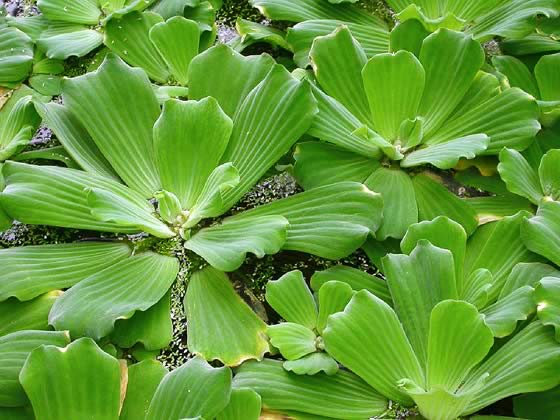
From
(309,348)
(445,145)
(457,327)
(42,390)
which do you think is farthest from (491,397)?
(42,390)

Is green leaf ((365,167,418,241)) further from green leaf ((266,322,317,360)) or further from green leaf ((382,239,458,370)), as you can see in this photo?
green leaf ((266,322,317,360))

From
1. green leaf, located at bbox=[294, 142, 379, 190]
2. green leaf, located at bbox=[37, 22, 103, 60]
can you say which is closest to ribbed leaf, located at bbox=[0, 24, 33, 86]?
green leaf, located at bbox=[37, 22, 103, 60]

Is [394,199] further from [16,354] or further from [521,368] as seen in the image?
[16,354]

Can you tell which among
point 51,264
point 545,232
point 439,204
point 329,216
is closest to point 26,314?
point 51,264

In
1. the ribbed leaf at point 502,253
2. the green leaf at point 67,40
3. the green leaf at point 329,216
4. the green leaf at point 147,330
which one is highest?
the green leaf at point 67,40

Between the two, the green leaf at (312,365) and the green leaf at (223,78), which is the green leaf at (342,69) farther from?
the green leaf at (312,365)

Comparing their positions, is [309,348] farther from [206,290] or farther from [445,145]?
[445,145]

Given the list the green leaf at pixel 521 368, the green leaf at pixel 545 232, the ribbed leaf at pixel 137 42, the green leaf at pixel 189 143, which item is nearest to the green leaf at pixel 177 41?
the ribbed leaf at pixel 137 42
